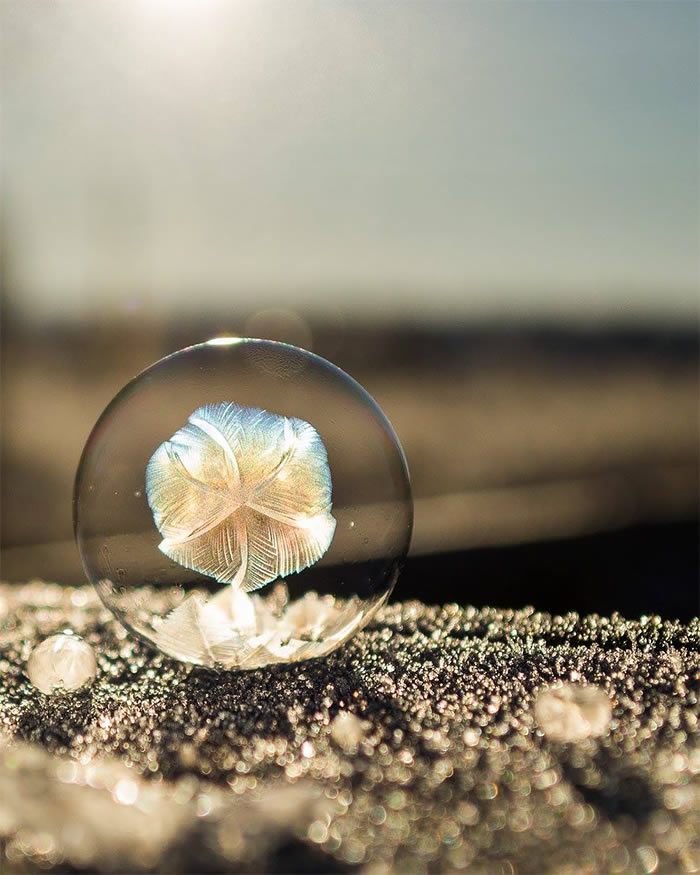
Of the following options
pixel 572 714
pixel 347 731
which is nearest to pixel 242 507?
pixel 347 731

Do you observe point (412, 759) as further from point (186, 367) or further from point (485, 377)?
point (485, 377)

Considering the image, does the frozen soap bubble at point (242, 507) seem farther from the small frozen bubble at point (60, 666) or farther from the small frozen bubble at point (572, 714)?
the small frozen bubble at point (572, 714)

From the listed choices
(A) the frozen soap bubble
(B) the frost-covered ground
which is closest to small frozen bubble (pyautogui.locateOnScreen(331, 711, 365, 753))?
(B) the frost-covered ground

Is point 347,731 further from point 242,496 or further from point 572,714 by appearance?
point 242,496

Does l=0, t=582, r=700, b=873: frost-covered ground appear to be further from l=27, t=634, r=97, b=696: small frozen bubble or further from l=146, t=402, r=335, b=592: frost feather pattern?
l=146, t=402, r=335, b=592: frost feather pattern

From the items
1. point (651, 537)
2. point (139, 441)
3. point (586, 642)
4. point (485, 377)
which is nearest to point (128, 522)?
point (139, 441)

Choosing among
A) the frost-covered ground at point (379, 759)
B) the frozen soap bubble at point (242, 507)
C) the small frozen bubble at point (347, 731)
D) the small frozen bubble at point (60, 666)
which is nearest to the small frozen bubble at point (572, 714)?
the frost-covered ground at point (379, 759)
